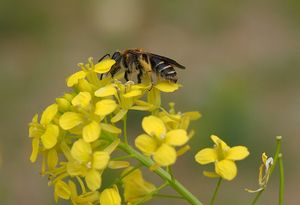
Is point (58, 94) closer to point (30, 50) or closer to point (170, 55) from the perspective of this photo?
point (30, 50)

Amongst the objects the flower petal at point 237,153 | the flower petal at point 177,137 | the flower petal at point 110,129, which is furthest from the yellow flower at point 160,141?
the flower petal at point 237,153

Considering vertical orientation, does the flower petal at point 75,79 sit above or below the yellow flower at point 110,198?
above

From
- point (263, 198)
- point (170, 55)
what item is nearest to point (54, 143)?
point (263, 198)

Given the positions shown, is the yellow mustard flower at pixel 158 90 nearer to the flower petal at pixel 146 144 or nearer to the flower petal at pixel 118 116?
the flower petal at pixel 118 116

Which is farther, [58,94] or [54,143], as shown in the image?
[58,94]

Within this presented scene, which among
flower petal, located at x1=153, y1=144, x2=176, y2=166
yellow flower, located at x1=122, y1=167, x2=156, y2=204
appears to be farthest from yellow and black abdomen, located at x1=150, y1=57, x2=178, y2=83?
flower petal, located at x1=153, y1=144, x2=176, y2=166

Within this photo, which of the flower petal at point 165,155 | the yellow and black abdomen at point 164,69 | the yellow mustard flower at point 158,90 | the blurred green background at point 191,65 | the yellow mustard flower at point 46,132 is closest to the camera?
the flower petal at point 165,155
